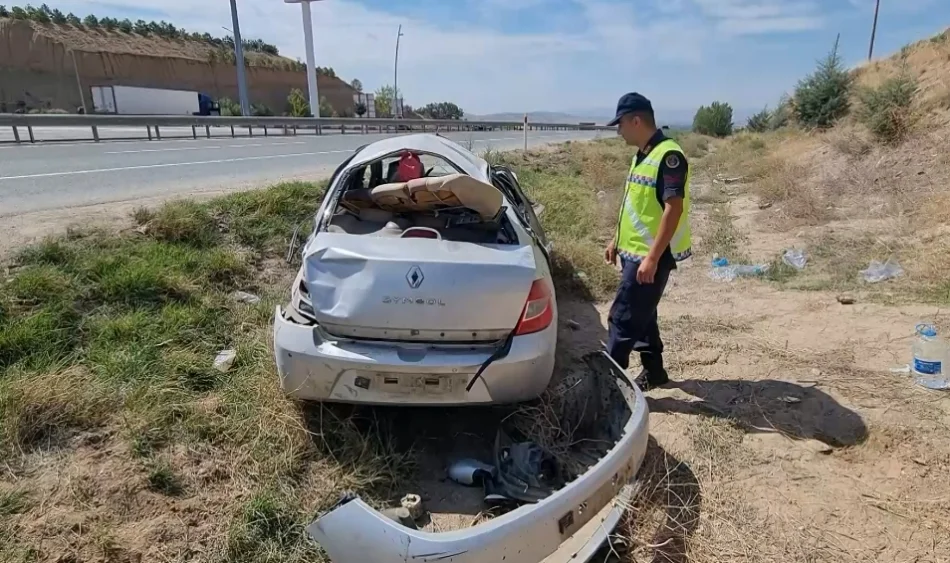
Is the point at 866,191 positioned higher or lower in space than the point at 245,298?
higher

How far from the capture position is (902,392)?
3.48m

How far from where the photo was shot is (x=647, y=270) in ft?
10.6

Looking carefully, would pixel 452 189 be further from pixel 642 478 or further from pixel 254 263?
pixel 254 263

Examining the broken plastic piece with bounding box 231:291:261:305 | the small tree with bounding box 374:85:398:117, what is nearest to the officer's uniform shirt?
the broken plastic piece with bounding box 231:291:261:305

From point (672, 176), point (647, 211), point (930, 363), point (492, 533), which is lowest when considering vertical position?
point (930, 363)

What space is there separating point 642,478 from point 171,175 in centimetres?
914

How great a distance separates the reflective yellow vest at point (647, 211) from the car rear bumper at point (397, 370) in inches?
39.8

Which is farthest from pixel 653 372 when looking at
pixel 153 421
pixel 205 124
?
pixel 205 124

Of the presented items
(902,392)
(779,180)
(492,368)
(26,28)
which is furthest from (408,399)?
(26,28)

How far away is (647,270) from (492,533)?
1.93m

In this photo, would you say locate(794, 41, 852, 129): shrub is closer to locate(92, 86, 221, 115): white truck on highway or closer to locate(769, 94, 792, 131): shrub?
locate(769, 94, 792, 131): shrub

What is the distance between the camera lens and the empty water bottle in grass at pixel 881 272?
5895 mm

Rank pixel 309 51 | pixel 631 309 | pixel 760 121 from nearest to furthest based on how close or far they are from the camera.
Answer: pixel 631 309 < pixel 760 121 < pixel 309 51

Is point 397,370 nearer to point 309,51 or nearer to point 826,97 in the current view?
point 826,97
